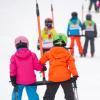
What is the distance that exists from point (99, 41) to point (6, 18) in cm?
981

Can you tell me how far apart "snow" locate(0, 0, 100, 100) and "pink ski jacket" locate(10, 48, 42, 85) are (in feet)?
6.61

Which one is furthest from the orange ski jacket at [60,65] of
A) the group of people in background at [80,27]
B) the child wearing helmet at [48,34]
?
the group of people in background at [80,27]

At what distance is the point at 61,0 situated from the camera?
3675cm

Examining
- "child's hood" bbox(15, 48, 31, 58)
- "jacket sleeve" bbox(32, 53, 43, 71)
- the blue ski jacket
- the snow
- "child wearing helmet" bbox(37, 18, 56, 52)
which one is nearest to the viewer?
"child's hood" bbox(15, 48, 31, 58)

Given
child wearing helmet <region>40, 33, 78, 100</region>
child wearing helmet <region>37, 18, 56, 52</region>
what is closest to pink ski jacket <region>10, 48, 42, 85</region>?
child wearing helmet <region>40, 33, 78, 100</region>

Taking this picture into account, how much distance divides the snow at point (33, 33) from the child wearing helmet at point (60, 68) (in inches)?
73.2

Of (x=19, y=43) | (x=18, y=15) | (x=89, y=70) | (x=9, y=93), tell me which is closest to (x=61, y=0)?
(x=18, y=15)

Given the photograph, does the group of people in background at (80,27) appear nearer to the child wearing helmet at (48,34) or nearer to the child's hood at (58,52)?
the child wearing helmet at (48,34)

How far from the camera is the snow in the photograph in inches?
417

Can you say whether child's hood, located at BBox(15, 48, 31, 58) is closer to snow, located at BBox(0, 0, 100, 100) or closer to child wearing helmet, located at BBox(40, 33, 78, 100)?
child wearing helmet, located at BBox(40, 33, 78, 100)

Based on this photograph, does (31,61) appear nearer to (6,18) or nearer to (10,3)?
(6,18)

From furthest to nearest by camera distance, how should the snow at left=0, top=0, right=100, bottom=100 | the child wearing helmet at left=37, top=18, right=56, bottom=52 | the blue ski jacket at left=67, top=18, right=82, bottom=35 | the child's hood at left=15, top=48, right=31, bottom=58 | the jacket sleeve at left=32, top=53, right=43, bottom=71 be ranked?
the blue ski jacket at left=67, top=18, right=82, bottom=35
the child wearing helmet at left=37, top=18, right=56, bottom=52
the snow at left=0, top=0, right=100, bottom=100
the jacket sleeve at left=32, top=53, right=43, bottom=71
the child's hood at left=15, top=48, right=31, bottom=58

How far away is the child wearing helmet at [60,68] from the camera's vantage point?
307 inches

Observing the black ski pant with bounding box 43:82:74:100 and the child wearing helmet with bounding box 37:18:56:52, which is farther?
the child wearing helmet with bounding box 37:18:56:52
